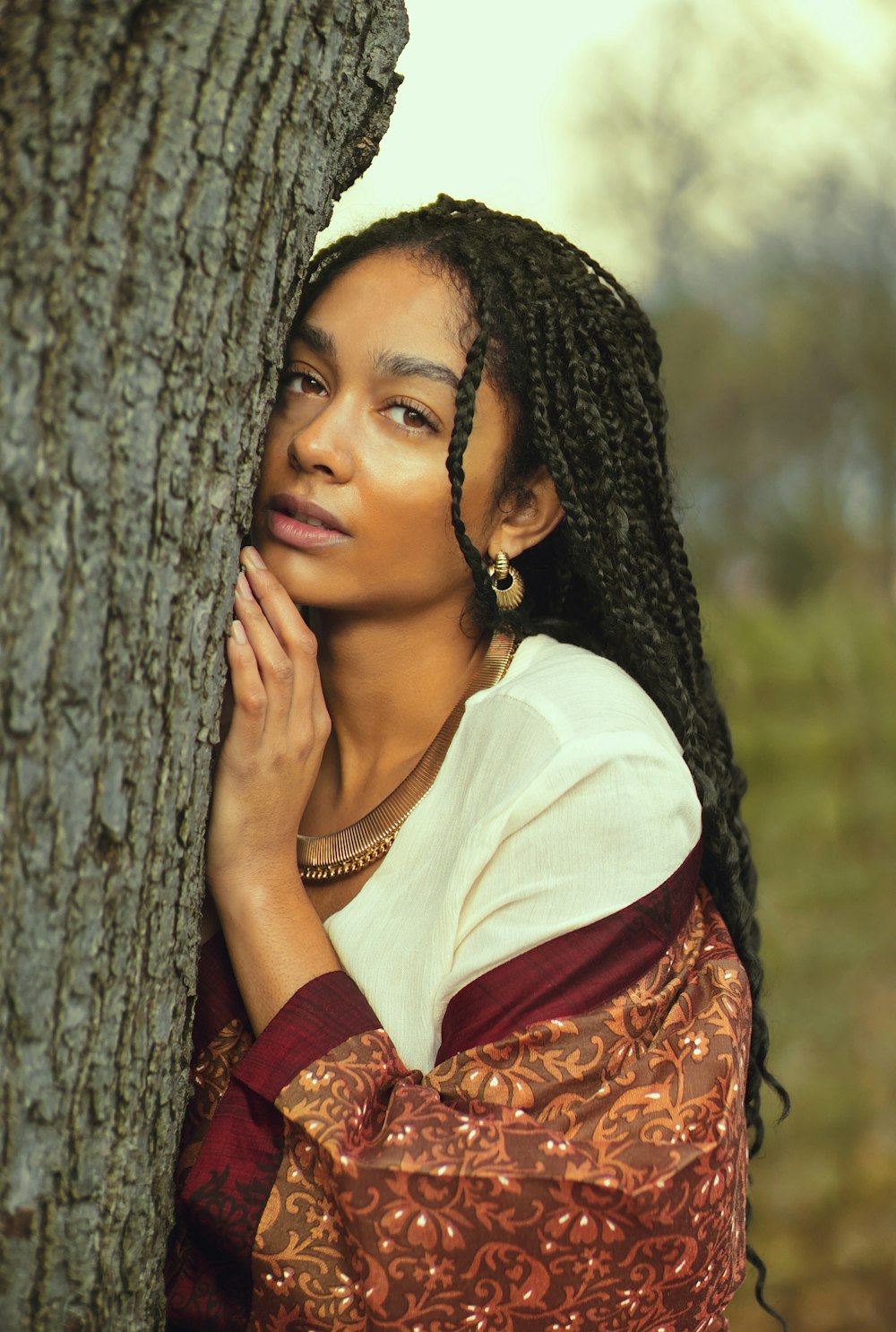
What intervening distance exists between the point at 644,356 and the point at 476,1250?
1.53 meters

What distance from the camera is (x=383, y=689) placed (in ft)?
8.00

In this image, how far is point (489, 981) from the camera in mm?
1898

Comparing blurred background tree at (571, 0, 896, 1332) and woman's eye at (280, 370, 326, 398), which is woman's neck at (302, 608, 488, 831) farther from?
blurred background tree at (571, 0, 896, 1332)

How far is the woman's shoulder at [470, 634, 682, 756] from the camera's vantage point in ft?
6.57

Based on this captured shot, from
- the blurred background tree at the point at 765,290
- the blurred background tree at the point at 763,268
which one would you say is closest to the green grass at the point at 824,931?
the blurred background tree at the point at 765,290

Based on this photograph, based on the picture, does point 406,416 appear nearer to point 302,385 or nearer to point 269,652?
point 302,385

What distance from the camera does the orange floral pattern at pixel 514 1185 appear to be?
67.7 inches

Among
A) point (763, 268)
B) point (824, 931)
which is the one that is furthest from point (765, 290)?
point (824, 931)

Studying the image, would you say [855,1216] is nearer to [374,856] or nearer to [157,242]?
[374,856]

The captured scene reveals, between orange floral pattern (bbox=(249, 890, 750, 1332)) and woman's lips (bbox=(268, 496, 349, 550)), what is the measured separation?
2.48 feet

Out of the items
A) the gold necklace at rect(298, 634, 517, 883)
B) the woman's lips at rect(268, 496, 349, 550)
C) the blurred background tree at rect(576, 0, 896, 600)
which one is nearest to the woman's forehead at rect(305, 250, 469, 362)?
the woman's lips at rect(268, 496, 349, 550)

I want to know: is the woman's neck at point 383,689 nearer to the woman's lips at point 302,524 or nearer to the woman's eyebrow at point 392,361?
the woman's lips at point 302,524

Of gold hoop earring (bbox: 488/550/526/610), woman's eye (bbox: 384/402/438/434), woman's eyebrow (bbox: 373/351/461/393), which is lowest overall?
gold hoop earring (bbox: 488/550/526/610)

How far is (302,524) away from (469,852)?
57 cm
